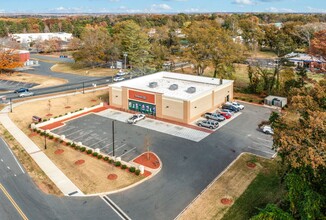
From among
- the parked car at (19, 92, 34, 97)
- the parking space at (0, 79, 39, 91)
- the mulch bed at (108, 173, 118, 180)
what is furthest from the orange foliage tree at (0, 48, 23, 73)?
the mulch bed at (108, 173, 118, 180)

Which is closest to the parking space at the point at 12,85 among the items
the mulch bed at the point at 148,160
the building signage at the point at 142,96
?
the building signage at the point at 142,96

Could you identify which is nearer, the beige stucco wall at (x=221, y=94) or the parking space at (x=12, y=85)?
the beige stucco wall at (x=221, y=94)

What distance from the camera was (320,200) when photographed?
66.8ft

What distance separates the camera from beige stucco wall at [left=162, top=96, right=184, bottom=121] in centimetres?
4944

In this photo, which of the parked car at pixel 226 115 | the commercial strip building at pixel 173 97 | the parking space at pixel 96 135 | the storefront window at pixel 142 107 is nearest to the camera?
the parking space at pixel 96 135

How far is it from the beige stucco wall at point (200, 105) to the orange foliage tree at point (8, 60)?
65083mm

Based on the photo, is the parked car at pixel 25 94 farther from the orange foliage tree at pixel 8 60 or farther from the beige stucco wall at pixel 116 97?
the orange foliage tree at pixel 8 60

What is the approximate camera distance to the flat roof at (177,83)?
53.3 m

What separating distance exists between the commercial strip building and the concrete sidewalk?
61.1ft

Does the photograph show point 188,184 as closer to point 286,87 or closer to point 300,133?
point 300,133

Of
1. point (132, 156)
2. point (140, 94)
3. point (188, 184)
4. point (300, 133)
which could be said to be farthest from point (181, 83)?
point (300, 133)

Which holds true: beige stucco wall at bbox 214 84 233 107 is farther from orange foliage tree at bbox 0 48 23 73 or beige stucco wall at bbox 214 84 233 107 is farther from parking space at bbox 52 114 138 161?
orange foliage tree at bbox 0 48 23 73

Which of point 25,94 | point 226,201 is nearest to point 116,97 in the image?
point 25,94

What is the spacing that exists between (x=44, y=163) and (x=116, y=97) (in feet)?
77.7
